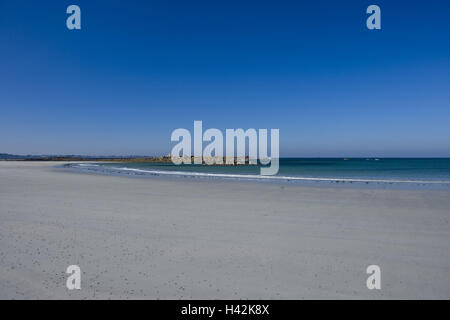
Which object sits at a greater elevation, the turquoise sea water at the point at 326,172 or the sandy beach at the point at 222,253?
the sandy beach at the point at 222,253

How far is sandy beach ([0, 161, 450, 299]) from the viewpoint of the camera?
3.81m

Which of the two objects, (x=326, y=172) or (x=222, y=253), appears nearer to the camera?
(x=222, y=253)

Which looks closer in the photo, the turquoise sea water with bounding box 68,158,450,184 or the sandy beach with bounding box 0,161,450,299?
the sandy beach with bounding box 0,161,450,299

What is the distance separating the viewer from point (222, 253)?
5195 mm

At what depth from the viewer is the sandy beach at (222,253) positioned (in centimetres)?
381

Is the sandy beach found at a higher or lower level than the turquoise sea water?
higher

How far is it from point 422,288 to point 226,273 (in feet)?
8.65

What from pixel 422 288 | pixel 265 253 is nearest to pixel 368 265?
pixel 422 288

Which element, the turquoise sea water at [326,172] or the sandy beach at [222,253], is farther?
the turquoise sea water at [326,172]

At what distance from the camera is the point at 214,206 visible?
34.2ft

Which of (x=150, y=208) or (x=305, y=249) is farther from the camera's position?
(x=150, y=208)

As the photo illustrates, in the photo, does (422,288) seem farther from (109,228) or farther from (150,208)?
(150,208)

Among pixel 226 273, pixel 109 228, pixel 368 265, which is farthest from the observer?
pixel 109 228
